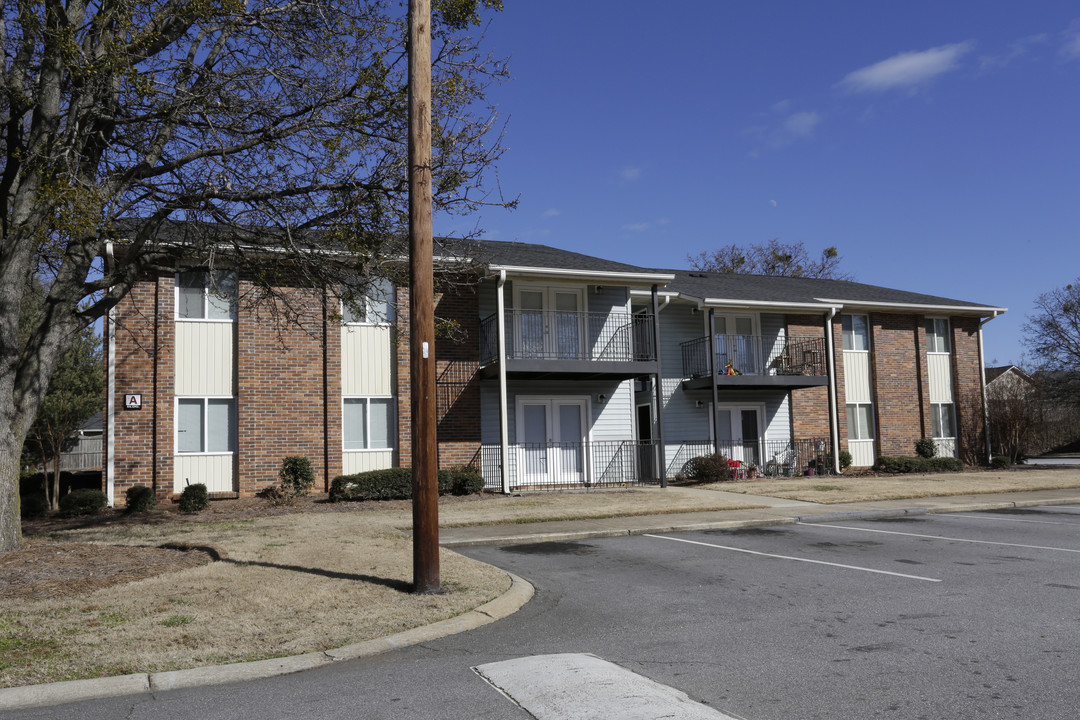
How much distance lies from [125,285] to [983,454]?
27.6 meters

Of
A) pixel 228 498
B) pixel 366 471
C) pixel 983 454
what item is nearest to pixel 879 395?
pixel 983 454

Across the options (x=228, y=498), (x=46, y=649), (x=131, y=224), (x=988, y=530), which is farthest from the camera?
(x=228, y=498)

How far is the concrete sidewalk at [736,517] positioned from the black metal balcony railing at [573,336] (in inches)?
230

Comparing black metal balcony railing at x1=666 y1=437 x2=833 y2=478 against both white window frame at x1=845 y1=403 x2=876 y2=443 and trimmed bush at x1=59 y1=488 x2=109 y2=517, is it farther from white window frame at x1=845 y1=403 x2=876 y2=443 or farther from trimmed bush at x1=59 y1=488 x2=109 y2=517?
trimmed bush at x1=59 y1=488 x2=109 y2=517

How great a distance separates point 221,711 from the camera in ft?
15.8

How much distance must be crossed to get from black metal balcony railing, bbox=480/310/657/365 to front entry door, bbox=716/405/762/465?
432 centimetres

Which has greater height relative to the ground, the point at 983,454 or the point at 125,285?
the point at 125,285

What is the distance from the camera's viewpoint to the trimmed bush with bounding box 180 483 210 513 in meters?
16.8

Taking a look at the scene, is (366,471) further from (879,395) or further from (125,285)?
(879,395)

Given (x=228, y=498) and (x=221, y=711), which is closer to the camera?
(x=221, y=711)

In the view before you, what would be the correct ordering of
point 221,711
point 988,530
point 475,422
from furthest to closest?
point 475,422, point 988,530, point 221,711

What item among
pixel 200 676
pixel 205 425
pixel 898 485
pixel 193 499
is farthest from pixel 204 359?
pixel 898 485

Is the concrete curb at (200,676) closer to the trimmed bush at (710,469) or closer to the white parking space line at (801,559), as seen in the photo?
the white parking space line at (801,559)

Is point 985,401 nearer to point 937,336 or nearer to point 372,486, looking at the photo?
point 937,336
